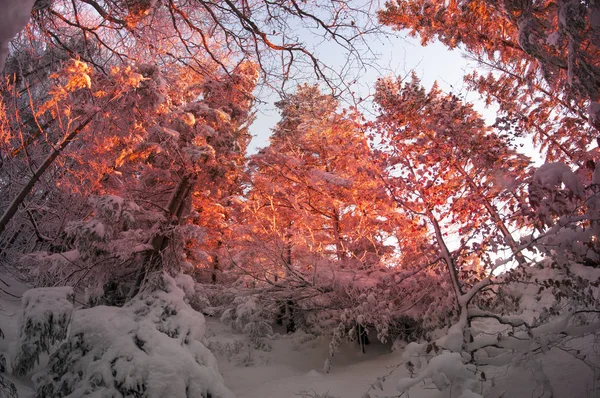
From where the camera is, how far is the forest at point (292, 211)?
11.9ft

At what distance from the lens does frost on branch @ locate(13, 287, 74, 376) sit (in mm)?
4738

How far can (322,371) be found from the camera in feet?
→ 31.4

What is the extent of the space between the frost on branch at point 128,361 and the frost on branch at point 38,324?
1.41ft

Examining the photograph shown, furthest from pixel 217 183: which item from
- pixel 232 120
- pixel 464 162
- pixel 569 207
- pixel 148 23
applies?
pixel 569 207

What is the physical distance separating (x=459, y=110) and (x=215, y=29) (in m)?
6.86

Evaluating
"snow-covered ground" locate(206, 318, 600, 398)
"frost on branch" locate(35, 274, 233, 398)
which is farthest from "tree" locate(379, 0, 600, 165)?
"frost on branch" locate(35, 274, 233, 398)

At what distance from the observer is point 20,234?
10523mm

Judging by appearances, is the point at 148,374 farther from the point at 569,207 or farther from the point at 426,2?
the point at 426,2

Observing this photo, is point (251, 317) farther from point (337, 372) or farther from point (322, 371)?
point (337, 372)

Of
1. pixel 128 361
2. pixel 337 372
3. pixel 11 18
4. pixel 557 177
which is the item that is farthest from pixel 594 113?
pixel 337 372

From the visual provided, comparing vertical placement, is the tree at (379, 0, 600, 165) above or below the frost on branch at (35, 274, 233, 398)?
above

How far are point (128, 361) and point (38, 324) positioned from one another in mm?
1416

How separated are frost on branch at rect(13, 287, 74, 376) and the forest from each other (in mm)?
22

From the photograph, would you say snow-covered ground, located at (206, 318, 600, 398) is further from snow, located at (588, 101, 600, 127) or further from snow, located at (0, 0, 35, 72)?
snow, located at (0, 0, 35, 72)
